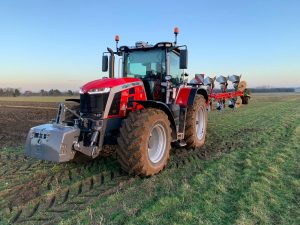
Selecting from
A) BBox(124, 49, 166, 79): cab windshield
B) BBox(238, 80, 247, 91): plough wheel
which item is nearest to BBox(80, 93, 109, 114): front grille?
BBox(124, 49, 166, 79): cab windshield

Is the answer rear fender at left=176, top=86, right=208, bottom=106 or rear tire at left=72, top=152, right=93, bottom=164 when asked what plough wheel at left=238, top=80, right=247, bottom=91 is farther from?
rear tire at left=72, top=152, right=93, bottom=164

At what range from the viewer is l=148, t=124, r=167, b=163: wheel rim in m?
6.24

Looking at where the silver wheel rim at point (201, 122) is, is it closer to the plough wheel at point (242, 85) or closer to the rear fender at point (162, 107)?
the rear fender at point (162, 107)

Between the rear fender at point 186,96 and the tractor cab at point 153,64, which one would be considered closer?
the tractor cab at point 153,64

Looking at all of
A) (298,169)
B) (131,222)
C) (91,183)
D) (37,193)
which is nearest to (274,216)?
(131,222)

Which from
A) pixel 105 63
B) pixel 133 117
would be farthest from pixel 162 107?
pixel 105 63

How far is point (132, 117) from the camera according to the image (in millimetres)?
5598

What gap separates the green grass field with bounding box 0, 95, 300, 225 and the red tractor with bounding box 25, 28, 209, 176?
0.51 meters

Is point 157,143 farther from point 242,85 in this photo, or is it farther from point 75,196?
point 242,85

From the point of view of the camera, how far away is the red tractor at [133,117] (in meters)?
5.38

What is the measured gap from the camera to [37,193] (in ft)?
17.0

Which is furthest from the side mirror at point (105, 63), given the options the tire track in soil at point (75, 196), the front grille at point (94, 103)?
the tire track in soil at point (75, 196)

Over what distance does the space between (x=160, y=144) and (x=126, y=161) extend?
1.07 meters

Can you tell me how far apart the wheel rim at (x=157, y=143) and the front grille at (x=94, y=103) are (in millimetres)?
1111
